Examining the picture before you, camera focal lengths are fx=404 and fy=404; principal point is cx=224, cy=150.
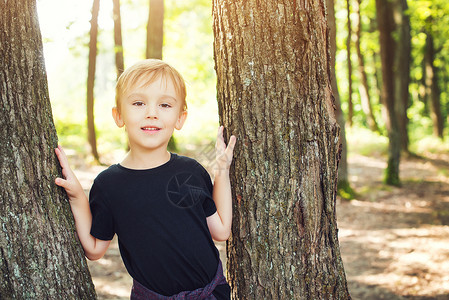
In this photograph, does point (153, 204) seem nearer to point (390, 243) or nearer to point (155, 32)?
point (390, 243)

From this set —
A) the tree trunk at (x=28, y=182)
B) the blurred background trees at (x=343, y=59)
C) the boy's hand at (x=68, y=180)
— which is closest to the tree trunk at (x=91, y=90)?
the blurred background trees at (x=343, y=59)

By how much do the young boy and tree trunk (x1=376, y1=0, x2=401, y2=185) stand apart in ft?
26.3

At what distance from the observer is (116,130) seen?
15.0 m

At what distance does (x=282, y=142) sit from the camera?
2240 millimetres

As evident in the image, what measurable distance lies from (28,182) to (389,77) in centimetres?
1118

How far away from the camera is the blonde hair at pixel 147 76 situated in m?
2.04

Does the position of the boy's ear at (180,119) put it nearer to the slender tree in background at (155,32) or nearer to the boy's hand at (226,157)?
A: the boy's hand at (226,157)

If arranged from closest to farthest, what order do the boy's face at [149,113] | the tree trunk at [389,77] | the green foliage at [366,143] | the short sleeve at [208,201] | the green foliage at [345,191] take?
the boy's face at [149,113] < the short sleeve at [208,201] < the green foliage at [345,191] < the tree trunk at [389,77] < the green foliage at [366,143]

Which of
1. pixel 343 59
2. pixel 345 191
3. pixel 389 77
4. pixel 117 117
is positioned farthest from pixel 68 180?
pixel 343 59

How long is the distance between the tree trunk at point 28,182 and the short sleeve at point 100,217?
0.13 metres

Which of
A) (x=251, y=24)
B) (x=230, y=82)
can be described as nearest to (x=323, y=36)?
(x=251, y=24)

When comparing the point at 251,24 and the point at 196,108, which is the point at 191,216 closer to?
the point at 251,24

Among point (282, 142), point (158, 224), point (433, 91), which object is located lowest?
point (433, 91)

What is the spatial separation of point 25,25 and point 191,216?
1.26m
